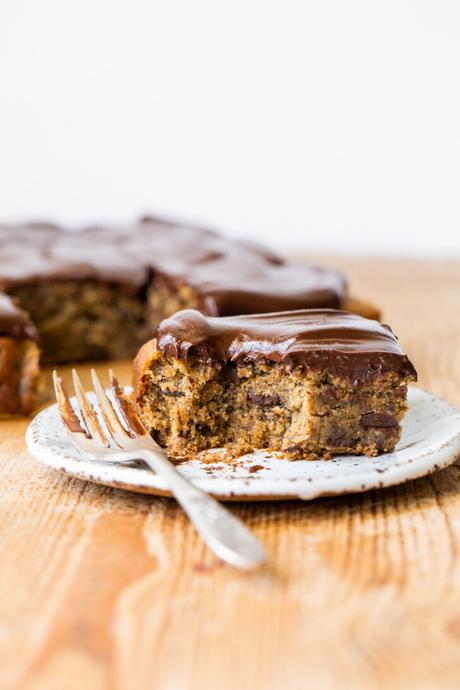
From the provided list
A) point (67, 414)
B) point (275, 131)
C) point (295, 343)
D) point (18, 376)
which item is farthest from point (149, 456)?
point (275, 131)

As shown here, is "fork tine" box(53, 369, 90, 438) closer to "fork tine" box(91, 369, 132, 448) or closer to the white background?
"fork tine" box(91, 369, 132, 448)

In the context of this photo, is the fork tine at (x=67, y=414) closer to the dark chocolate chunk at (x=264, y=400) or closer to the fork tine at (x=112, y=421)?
the fork tine at (x=112, y=421)

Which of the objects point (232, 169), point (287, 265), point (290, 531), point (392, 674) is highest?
point (392, 674)

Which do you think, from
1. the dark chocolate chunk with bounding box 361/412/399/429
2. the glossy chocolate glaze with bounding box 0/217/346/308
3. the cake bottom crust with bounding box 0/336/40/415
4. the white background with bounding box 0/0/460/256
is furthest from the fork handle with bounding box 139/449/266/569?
the white background with bounding box 0/0/460/256

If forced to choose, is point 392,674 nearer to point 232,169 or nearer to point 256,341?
point 256,341

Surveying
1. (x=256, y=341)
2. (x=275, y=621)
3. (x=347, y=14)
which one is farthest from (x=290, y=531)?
(x=347, y=14)

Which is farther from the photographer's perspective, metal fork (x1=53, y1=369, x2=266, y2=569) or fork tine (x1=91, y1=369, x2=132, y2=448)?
fork tine (x1=91, y1=369, x2=132, y2=448)

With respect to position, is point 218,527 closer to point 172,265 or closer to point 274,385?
point 274,385
